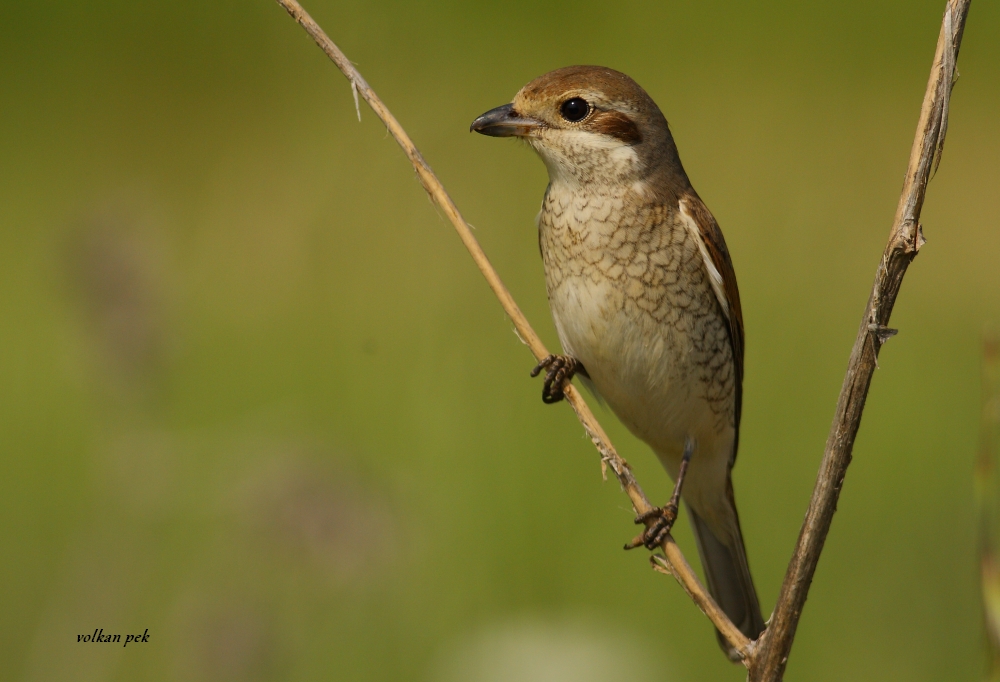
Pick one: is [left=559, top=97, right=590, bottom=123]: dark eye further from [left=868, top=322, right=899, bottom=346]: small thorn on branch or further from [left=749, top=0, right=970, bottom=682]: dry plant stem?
[left=868, top=322, right=899, bottom=346]: small thorn on branch

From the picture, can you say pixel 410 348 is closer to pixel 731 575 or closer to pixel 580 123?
pixel 731 575

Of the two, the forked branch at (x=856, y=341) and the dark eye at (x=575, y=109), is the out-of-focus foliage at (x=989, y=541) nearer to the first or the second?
the forked branch at (x=856, y=341)

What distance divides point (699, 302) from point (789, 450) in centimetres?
190

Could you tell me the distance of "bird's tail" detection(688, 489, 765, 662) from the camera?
11.3ft

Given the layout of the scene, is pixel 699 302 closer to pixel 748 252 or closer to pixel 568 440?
pixel 568 440

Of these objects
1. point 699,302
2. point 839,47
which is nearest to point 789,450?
point 699,302

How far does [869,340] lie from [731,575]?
74.2 inches

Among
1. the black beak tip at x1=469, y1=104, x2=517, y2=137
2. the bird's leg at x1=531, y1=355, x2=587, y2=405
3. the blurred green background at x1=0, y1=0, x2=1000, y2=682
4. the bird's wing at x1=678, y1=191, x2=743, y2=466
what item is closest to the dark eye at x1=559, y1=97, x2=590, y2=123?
the black beak tip at x1=469, y1=104, x2=517, y2=137

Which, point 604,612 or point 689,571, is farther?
point 604,612

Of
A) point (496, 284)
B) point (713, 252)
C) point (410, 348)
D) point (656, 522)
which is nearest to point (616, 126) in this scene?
point (713, 252)

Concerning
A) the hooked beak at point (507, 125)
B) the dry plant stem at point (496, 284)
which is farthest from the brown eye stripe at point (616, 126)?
the dry plant stem at point (496, 284)

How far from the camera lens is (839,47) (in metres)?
8.45

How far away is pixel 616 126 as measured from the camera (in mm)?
3066

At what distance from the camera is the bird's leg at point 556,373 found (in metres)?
3.16
